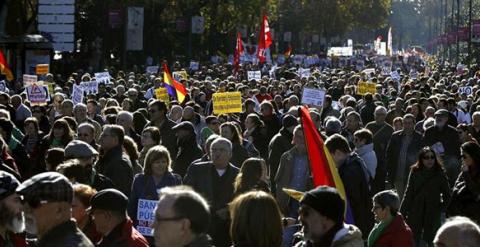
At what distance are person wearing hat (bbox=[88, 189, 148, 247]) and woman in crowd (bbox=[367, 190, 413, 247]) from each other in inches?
87.1

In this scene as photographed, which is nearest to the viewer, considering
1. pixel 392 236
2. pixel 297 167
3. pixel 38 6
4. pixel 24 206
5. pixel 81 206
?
pixel 24 206

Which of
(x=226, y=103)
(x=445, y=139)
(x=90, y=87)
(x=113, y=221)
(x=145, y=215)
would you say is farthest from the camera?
(x=90, y=87)

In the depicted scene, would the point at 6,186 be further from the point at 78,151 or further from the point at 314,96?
the point at 314,96

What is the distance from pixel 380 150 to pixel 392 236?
26.5 feet

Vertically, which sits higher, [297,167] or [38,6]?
[38,6]

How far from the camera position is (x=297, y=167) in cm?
1235

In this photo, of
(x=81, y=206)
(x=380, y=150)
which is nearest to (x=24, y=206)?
(x=81, y=206)

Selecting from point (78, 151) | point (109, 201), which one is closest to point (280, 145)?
point (78, 151)

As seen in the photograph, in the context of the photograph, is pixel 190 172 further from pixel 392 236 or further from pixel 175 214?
pixel 175 214

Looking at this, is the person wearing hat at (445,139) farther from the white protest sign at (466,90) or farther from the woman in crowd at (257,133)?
the white protest sign at (466,90)

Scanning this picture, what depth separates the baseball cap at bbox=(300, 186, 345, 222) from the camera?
263 inches

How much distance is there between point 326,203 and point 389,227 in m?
2.74

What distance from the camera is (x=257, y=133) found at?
17234mm

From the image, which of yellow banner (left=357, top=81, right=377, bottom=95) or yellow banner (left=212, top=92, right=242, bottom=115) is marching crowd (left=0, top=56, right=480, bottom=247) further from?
yellow banner (left=357, top=81, right=377, bottom=95)
